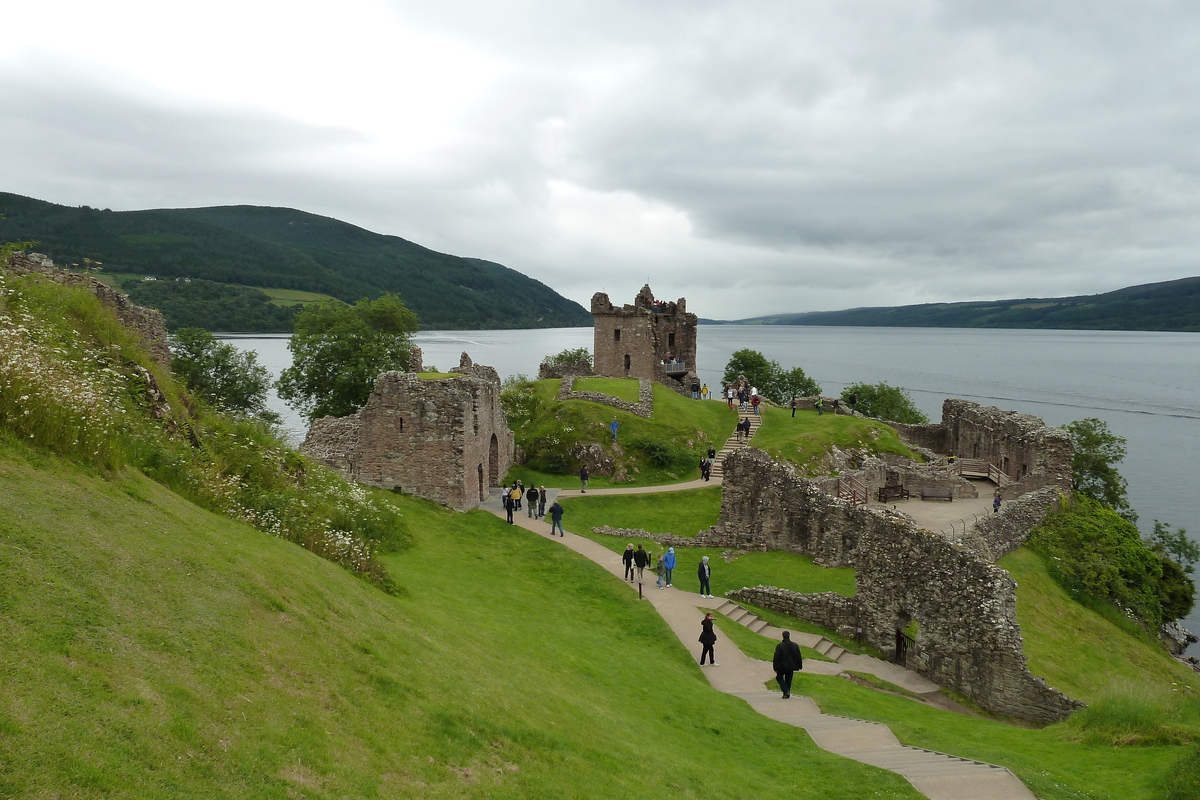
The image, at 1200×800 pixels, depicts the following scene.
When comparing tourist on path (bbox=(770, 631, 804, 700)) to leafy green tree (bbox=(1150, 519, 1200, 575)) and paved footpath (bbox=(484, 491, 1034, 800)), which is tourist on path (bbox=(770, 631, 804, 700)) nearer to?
paved footpath (bbox=(484, 491, 1034, 800))

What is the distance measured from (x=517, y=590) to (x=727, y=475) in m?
14.4

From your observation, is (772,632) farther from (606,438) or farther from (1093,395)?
(1093,395)

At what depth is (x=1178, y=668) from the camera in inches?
1006

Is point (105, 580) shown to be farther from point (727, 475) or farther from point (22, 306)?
point (727, 475)

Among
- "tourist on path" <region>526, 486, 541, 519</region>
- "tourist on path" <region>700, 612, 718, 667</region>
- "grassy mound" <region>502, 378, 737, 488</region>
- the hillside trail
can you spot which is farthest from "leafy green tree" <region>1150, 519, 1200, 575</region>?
"tourist on path" <region>700, 612, 718, 667</region>

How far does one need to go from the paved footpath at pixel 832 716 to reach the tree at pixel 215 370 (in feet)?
125

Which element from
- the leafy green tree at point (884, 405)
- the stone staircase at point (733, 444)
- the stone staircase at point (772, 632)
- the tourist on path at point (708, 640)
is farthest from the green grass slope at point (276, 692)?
the leafy green tree at point (884, 405)

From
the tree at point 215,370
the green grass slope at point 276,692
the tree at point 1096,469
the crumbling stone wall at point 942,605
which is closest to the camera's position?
the green grass slope at point 276,692

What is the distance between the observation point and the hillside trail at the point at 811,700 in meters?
12.1

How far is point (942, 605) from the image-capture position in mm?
21391

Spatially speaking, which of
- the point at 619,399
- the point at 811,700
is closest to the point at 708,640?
the point at 811,700

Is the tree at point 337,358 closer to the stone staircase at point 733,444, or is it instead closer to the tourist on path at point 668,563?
the stone staircase at point 733,444

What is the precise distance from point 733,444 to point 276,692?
39.7m

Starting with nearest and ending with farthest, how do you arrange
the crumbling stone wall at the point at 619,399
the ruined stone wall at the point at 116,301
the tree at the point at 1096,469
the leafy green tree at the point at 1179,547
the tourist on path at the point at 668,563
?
the ruined stone wall at the point at 116,301, the tourist on path at the point at 668,563, the leafy green tree at the point at 1179,547, the crumbling stone wall at the point at 619,399, the tree at the point at 1096,469
